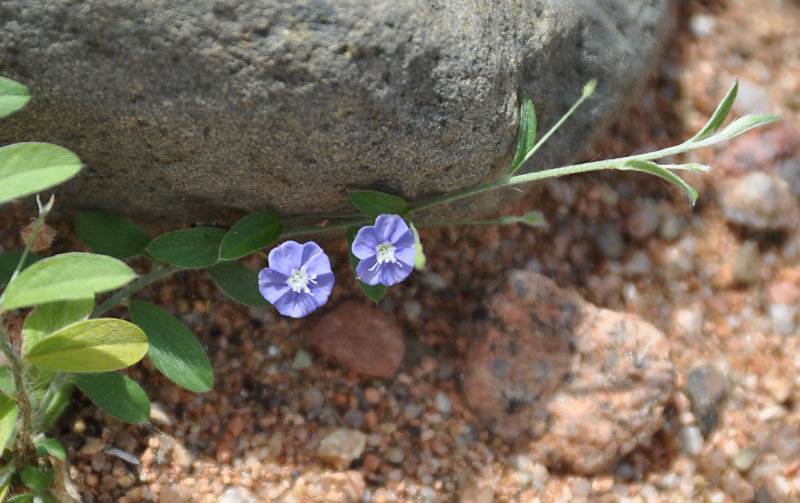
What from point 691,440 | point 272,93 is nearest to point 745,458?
point 691,440

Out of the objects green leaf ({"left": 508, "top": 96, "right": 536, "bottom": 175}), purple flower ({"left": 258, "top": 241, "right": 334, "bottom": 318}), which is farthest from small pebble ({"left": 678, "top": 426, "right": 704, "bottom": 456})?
purple flower ({"left": 258, "top": 241, "right": 334, "bottom": 318})

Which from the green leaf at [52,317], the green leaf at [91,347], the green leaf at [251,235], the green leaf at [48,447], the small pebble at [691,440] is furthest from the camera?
the small pebble at [691,440]

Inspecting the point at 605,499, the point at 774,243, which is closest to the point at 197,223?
the point at 605,499

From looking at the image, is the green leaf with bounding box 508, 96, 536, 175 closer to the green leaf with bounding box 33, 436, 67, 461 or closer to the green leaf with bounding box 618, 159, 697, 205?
the green leaf with bounding box 618, 159, 697, 205

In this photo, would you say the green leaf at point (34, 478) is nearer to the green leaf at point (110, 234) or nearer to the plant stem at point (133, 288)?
the plant stem at point (133, 288)

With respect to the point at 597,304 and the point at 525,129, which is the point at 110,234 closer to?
the point at 525,129

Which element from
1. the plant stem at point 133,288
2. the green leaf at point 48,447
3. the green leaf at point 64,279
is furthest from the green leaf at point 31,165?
the green leaf at point 48,447
